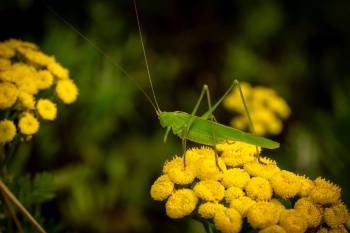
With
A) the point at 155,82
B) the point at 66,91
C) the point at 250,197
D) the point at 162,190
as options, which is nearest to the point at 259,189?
the point at 250,197

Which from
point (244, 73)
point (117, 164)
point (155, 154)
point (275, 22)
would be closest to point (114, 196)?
point (117, 164)

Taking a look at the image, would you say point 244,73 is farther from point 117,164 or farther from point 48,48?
point 48,48

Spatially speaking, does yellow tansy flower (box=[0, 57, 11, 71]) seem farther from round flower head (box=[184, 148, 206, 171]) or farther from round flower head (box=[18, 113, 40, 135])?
round flower head (box=[184, 148, 206, 171])

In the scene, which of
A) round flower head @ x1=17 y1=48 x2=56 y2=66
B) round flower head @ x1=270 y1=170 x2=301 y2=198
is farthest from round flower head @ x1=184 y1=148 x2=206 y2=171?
round flower head @ x1=17 y1=48 x2=56 y2=66

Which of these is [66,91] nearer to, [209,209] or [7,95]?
[7,95]

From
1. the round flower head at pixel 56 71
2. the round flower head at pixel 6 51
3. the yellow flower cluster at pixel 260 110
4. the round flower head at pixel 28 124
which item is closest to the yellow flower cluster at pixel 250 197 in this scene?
the round flower head at pixel 28 124
